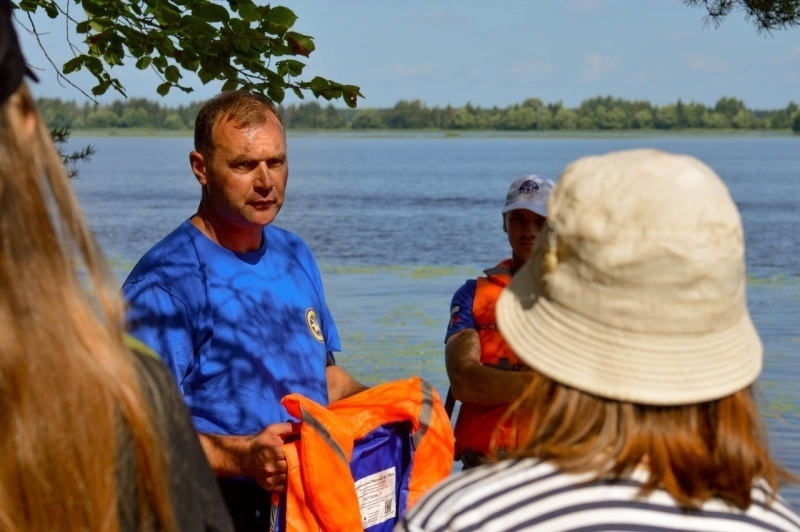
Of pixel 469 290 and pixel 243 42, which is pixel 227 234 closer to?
pixel 243 42

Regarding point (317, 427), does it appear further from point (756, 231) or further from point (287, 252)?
point (756, 231)

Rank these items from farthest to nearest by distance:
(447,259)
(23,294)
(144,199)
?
1. (144,199)
2. (447,259)
3. (23,294)

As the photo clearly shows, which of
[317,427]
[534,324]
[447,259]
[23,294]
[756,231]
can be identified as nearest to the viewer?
[23,294]

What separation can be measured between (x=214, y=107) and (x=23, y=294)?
263 centimetres

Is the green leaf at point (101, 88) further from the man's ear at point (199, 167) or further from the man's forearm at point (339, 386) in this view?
the man's forearm at point (339, 386)

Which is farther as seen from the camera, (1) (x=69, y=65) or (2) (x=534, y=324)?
(1) (x=69, y=65)

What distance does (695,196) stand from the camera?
163 cm

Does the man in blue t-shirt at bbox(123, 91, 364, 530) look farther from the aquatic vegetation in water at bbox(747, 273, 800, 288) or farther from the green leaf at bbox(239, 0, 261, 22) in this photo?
the aquatic vegetation in water at bbox(747, 273, 800, 288)

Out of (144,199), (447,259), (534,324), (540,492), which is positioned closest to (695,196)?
(534,324)

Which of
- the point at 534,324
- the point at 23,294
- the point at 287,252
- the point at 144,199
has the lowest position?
the point at 144,199

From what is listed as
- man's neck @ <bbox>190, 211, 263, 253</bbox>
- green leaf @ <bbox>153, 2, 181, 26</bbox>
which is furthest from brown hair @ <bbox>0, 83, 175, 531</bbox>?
green leaf @ <bbox>153, 2, 181, 26</bbox>

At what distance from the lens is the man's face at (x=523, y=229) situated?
4590mm

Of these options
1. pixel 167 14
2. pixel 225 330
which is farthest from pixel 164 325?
pixel 167 14

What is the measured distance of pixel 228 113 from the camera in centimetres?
390
